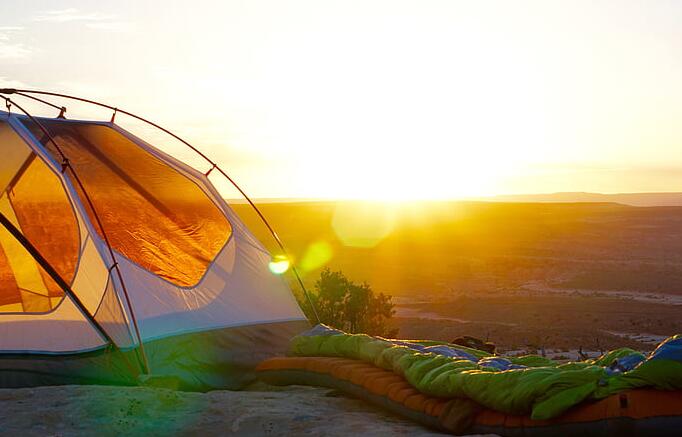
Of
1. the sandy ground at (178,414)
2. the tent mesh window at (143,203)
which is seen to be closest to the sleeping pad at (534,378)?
the sandy ground at (178,414)

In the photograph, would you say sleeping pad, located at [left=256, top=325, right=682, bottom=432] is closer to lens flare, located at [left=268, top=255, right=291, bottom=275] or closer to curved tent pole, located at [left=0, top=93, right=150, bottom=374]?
curved tent pole, located at [left=0, top=93, right=150, bottom=374]

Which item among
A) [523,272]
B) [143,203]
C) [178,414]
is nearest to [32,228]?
[143,203]

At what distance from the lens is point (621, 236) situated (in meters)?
61.7

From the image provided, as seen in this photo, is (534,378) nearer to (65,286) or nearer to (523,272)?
(65,286)

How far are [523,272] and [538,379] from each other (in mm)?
38268

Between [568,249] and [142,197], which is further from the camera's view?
[568,249]

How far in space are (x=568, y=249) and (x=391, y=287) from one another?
20463mm

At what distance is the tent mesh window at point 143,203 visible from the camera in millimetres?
9352

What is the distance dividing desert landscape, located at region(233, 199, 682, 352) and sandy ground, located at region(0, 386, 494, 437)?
1126cm

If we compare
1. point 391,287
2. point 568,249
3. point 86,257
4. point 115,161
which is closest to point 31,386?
point 86,257

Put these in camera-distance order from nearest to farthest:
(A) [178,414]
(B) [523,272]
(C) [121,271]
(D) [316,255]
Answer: (A) [178,414] → (C) [121,271] → (B) [523,272] → (D) [316,255]

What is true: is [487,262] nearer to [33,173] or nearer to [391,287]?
[391,287]

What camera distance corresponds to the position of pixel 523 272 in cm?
4309

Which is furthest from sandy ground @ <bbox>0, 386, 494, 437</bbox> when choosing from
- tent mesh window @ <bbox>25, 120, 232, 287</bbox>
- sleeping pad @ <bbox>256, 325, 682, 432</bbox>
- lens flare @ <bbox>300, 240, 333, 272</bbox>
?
lens flare @ <bbox>300, 240, 333, 272</bbox>
